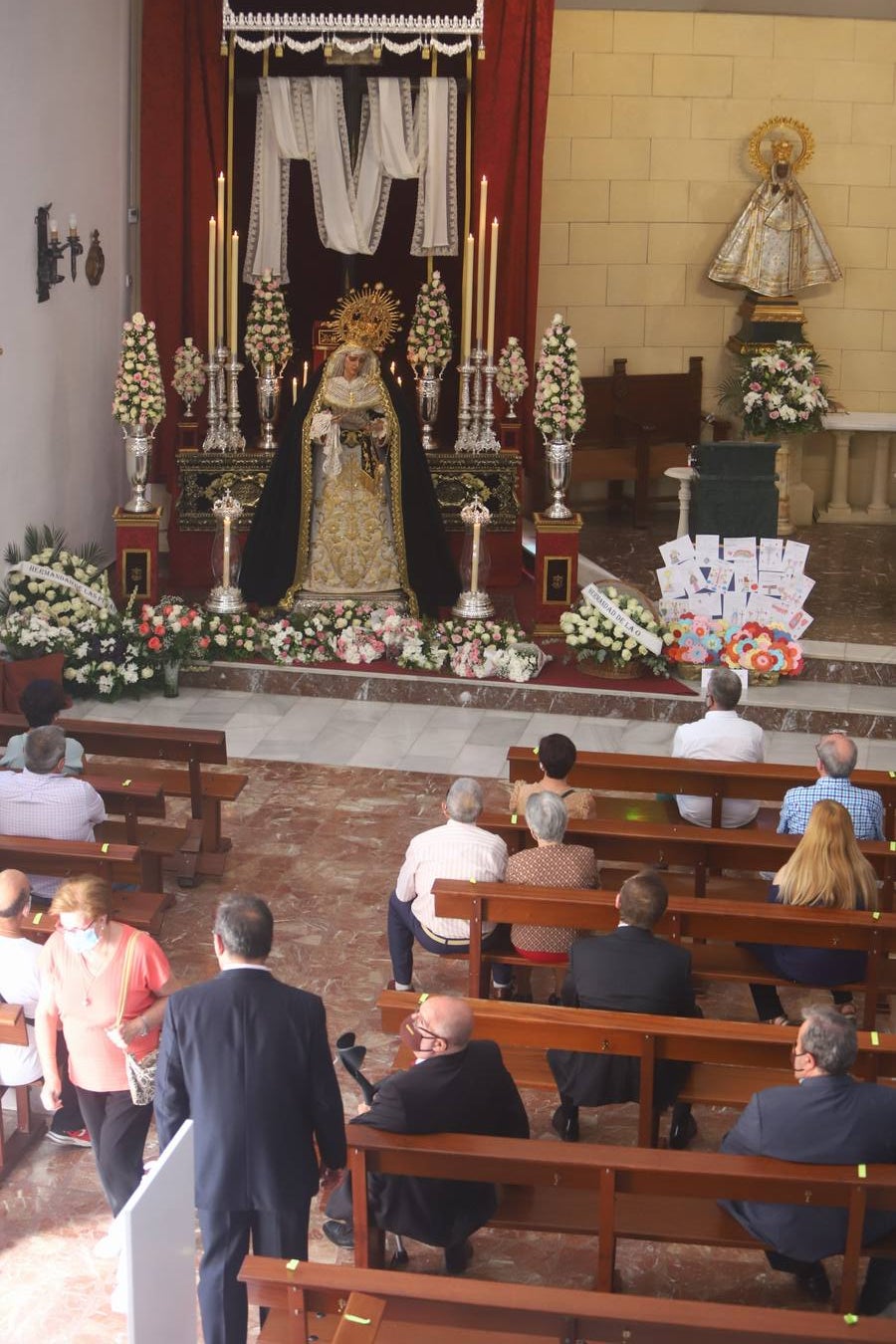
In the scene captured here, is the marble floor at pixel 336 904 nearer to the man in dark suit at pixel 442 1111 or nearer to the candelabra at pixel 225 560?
the man in dark suit at pixel 442 1111

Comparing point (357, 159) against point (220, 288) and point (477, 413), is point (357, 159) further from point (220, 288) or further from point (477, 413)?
point (477, 413)

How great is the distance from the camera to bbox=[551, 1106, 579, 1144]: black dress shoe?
18.7 ft

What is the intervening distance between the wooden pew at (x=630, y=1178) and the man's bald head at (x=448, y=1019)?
249 mm

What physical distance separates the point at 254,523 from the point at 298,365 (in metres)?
2.67

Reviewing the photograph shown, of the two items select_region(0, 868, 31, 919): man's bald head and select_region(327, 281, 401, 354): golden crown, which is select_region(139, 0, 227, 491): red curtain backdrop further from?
select_region(0, 868, 31, 919): man's bald head

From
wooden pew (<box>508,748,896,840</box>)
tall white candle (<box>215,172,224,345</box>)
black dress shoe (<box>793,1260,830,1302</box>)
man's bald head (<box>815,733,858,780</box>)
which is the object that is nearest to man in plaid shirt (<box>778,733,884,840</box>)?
man's bald head (<box>815,733,858,780</box>)

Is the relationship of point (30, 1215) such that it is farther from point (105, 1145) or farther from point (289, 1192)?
point (289, 1192)

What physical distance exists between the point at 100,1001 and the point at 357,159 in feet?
29.4

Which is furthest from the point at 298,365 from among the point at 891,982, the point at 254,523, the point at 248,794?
the point at 891,982

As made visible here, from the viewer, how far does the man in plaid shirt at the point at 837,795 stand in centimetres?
675

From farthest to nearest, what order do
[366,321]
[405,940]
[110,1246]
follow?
[366,321]
[405,940]
[110,1246]

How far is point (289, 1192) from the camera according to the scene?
442 cm

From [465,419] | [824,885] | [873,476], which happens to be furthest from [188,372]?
[824,885]

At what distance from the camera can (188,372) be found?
1222cm
